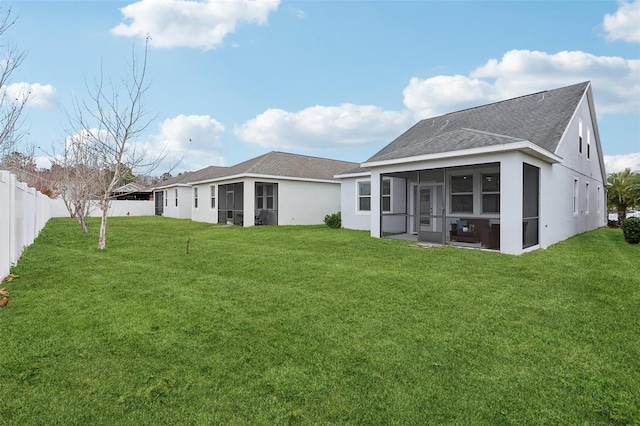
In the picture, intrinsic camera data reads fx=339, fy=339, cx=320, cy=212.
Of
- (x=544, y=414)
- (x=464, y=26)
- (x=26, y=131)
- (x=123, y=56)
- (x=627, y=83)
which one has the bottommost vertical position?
(x=544, y=414)

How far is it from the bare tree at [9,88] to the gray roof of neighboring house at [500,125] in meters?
10.2

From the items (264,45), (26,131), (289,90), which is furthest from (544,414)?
(289,90)

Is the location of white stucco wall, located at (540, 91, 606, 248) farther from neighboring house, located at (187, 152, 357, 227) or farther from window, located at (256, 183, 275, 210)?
A: window, located at (256, 183, 275, 210)

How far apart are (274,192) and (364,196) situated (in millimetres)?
6034

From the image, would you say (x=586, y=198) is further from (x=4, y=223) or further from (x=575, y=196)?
(x=4, y=223)

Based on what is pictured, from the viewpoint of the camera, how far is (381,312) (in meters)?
4.54

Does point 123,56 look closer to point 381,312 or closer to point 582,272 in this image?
point 381,312

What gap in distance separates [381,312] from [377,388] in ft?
5.96

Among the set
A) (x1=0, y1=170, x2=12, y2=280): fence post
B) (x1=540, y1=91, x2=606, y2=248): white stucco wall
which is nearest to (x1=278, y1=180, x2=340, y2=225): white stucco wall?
(x1=540, y1=91, x2=606, y2=248): white stucco wall

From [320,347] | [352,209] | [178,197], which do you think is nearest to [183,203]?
[178,197]

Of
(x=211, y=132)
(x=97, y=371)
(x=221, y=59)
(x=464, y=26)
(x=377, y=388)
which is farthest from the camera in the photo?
(x=211, y=132)

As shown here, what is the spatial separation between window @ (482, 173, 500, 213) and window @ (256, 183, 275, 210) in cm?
1197

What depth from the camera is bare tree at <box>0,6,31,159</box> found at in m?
7.41

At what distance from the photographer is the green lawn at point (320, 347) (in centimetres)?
250
